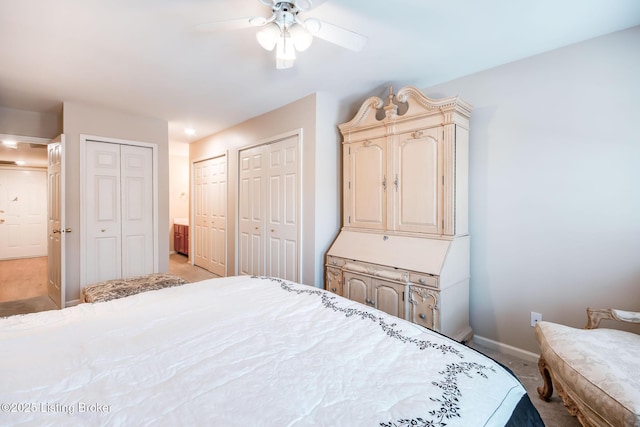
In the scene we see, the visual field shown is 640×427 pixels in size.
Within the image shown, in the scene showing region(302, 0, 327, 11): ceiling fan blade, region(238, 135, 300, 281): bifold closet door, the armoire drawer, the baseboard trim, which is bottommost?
the baseboard trim

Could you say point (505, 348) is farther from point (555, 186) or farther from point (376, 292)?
point (555, 186)

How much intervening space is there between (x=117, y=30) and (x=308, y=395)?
247cm

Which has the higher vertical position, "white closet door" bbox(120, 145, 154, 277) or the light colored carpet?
"white closet door" bbox(120, 145, 154, 277)

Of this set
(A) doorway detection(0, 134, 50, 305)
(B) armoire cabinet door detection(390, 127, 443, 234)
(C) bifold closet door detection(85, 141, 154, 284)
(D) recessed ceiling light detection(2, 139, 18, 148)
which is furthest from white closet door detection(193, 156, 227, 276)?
(B) armoire cabinet door detection(390, 127, 443, 234)

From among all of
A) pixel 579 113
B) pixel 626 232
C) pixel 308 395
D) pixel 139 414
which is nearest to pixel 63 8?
pixel 139 414

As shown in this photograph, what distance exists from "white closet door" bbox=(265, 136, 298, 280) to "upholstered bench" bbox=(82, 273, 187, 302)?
3.57 feet

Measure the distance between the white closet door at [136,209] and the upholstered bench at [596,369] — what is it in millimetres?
4217

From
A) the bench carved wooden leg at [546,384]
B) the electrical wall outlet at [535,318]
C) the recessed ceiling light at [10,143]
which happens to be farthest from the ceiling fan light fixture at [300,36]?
the recessed ceiling light at [10,143]

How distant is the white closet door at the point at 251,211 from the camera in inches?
152

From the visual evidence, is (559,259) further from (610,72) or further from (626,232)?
(610,72)

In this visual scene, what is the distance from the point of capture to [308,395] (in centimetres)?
80

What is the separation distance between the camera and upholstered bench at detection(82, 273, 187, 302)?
8.42 feet

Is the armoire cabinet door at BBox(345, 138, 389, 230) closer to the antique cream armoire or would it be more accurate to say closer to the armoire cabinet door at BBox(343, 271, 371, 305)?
the antique cream armoire

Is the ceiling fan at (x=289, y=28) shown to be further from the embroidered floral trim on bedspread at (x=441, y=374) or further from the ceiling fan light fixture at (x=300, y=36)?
the embroidered floral trim on bedspread at (x=441, y=374)
